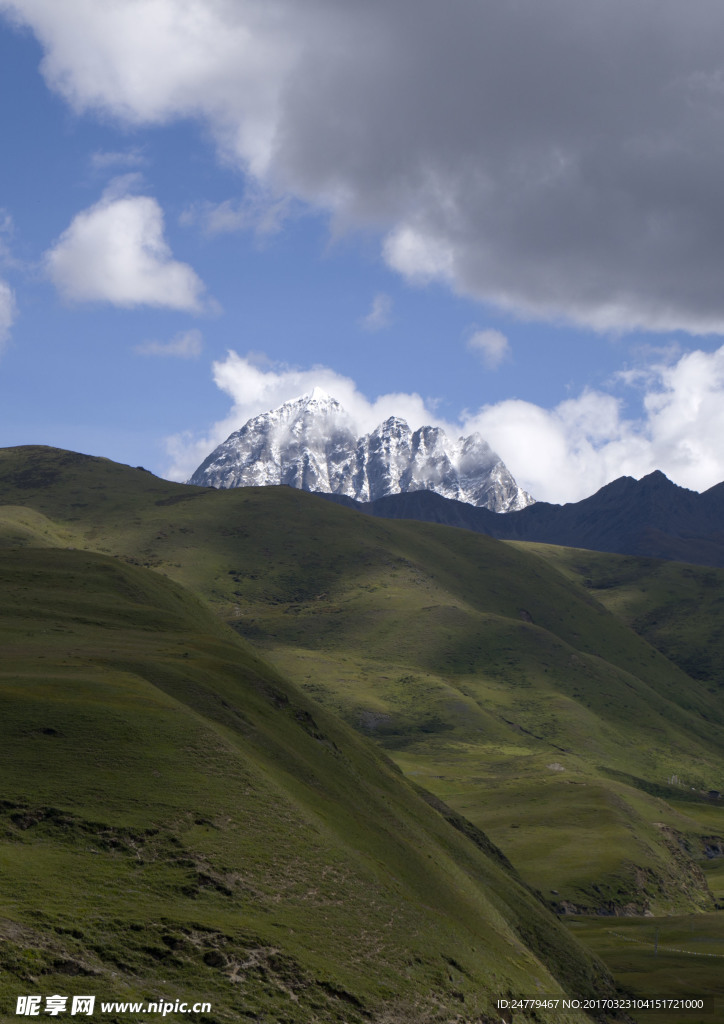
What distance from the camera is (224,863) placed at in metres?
51.2

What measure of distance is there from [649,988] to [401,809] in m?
32.9

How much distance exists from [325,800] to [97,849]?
2424cm

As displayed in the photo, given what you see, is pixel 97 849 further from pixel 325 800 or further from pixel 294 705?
pixel 294 705

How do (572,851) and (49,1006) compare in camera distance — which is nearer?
(49,1006)

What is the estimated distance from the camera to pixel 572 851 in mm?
159750

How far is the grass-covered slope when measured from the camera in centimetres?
4150

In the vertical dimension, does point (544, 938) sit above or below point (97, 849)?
below

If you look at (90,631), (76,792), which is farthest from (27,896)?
(90,631)

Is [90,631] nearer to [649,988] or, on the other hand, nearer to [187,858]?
[187,858]

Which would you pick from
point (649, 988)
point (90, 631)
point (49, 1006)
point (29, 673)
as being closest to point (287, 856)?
point (49, 1006)

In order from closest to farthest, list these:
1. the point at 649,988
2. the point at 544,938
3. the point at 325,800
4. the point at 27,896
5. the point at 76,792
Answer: the point at 27,896 → the point at 76,792 → the point at 325,800 → the point at 544,938 → the point at 649,988

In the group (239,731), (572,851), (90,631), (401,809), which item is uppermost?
(90,631)

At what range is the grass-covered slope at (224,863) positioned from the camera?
41.5 metres

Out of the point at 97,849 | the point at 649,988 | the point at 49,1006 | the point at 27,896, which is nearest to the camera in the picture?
the point at 49,1006
